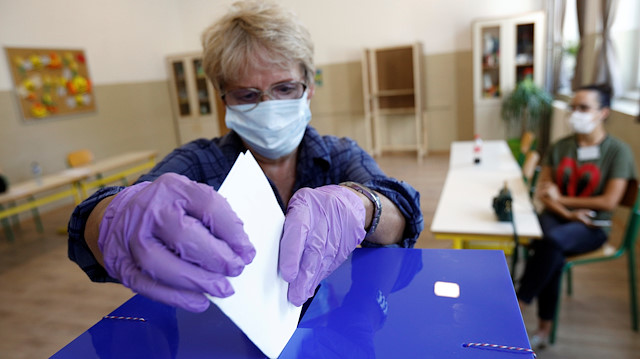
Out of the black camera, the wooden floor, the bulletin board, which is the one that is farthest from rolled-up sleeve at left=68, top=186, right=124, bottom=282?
the bulletin board

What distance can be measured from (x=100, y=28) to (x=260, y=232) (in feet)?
19.4

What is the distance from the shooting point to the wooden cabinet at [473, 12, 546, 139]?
17.7 ft

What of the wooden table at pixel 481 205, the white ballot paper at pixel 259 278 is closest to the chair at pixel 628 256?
the wooden table at pixel 481 205

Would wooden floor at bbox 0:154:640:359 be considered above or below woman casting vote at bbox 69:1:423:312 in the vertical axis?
below

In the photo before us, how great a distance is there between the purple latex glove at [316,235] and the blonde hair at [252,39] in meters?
0.39

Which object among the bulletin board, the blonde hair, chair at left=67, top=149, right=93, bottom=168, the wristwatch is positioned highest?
the bulletin board

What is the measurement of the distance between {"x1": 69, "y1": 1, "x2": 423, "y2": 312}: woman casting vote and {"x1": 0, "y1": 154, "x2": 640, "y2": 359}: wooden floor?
0.31 meters

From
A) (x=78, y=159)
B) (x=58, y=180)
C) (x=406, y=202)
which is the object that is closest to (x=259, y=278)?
(x=406, y=202)

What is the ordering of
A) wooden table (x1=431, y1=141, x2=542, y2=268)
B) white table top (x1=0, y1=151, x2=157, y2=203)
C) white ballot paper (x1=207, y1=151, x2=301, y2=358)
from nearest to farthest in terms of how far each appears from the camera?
white ballot paper (x1=207, y1=151, x2=301, y2=358) < wooden table (x1=431, y1=141, x2=542, y2=268) < white table top (x1=0, y1=151, x2=157, y2=203)

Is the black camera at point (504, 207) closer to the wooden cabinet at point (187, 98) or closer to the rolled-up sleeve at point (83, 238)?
the rolled-up sleeve at point (83, 238)

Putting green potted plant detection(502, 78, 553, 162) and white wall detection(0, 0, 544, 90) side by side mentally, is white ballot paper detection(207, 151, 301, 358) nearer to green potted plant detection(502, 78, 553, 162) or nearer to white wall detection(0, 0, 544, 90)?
white wall detection(0, 0, 544, 90)

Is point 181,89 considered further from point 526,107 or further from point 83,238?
point 83,238

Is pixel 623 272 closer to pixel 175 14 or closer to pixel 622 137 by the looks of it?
pixel 622 137

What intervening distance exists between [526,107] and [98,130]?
18.9 ft
